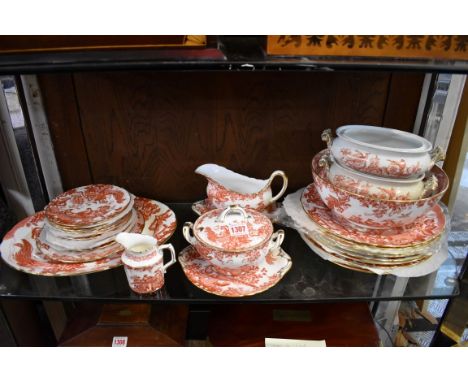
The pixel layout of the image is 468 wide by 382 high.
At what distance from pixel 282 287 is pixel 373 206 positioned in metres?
0.21

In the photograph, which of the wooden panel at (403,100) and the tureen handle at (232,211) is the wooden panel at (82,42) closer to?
the tureen handle at (232,211)

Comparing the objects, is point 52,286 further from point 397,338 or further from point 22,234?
point 397,338

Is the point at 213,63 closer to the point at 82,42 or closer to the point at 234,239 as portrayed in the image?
the point at 82,42

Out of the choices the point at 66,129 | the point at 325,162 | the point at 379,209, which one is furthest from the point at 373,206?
the point at 66,129

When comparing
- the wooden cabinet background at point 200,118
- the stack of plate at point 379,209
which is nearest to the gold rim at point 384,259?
the stack of plate at point 379,209

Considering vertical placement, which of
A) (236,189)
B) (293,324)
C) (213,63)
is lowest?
(293,324)

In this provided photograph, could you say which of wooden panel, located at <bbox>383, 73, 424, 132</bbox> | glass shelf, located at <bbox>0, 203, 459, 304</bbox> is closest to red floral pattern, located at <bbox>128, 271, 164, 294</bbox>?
glass shelf, located at <bbox>0, 203, 459, 304</bbox>

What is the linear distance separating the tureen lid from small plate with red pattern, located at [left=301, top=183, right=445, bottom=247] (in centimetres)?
11

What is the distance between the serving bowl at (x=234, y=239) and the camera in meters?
0.68

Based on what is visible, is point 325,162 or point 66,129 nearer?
point 325,162

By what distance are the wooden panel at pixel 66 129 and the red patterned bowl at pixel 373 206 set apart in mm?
515

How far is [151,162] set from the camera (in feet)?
2.92

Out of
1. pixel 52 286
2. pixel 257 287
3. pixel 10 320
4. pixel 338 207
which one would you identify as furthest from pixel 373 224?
pixel 10 320

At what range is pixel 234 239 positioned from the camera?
2.28ft
